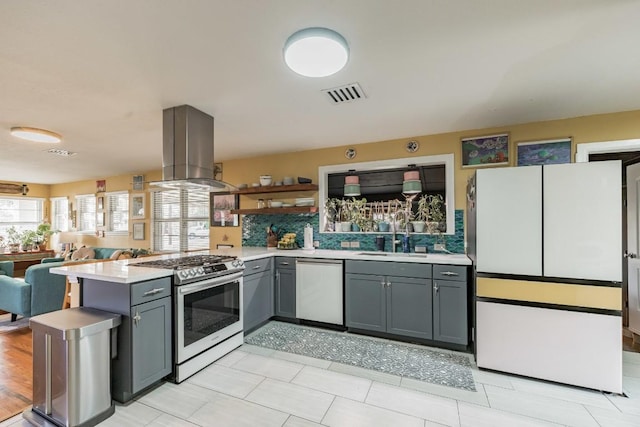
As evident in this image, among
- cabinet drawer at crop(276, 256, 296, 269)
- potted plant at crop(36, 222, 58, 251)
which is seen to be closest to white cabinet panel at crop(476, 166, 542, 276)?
cabinet drawer at crop(276, 256, 296, 269)

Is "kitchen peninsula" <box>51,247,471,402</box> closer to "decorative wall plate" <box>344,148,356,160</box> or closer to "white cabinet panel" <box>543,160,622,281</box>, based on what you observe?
"white cabinet panel" <box>543,160,622,281</box>

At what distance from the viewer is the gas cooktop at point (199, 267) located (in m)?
2.42

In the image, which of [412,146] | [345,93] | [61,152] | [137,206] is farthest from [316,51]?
[137,206]

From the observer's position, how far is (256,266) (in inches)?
136

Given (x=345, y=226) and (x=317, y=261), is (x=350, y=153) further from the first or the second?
(x=317, y=261)

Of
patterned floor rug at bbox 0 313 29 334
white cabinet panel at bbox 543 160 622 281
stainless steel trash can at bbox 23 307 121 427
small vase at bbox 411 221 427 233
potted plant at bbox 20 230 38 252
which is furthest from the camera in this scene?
potted plant at bbox 20 230 38 252

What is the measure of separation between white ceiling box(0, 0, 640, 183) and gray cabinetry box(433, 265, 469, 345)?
1.62m

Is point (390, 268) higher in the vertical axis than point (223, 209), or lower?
lower

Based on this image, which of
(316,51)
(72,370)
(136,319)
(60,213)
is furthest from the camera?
(60,213)

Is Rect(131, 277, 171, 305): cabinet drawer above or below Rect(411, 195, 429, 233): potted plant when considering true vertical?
below

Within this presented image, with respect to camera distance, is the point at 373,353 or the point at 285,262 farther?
the point at 285,262

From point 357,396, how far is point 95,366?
1.82 meters

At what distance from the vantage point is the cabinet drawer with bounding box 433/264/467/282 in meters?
2.87

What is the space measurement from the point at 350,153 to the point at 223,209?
2.38 meters
